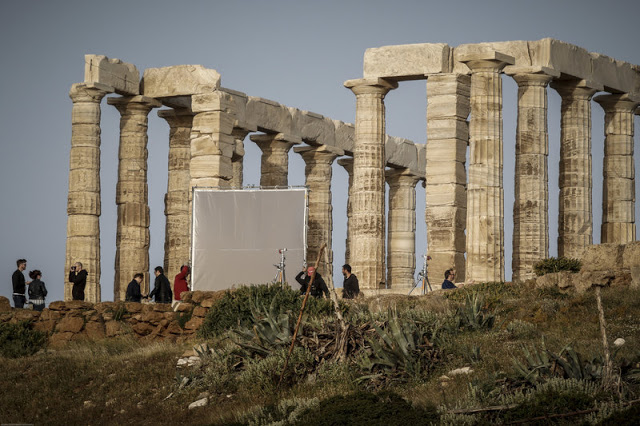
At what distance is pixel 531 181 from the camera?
37.6 metres

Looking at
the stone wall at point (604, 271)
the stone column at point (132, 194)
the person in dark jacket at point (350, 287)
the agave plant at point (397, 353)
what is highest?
the stone column at point (132, 194)

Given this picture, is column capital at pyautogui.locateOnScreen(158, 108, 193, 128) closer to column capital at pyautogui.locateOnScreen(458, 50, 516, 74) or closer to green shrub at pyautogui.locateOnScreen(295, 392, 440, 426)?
column capital at pyautogui.locateOnScreen(458, 50, 516, 74)

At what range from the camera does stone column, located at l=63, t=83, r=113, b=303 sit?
39.2m

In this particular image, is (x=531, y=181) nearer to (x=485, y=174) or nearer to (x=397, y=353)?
(x=485, y=174)

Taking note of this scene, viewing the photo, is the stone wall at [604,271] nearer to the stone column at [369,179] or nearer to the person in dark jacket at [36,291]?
the stone column at [369,179]

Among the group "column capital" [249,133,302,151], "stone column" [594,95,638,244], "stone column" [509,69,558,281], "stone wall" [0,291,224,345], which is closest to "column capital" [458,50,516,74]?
"stone column" [509,69,558,281]

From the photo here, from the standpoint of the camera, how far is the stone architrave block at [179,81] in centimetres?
3966

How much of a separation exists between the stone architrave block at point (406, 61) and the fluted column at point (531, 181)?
246 cm

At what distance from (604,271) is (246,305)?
803cm

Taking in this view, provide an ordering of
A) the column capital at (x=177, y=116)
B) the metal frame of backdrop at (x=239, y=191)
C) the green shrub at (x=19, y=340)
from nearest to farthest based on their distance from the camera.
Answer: the green shrub at (x=19, y=340), the metal frame of backdrop at (x=239, y=191), the column capital at (x=177, y=116)

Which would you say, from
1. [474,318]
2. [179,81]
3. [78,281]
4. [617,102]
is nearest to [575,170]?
[617,102]

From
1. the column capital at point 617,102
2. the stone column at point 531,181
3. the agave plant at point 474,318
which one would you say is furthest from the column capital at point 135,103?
the agave plant at point 474,318

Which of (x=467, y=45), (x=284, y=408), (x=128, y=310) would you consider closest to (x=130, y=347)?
(x=128, y=310)

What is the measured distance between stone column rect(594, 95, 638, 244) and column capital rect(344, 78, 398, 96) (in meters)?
7.67
